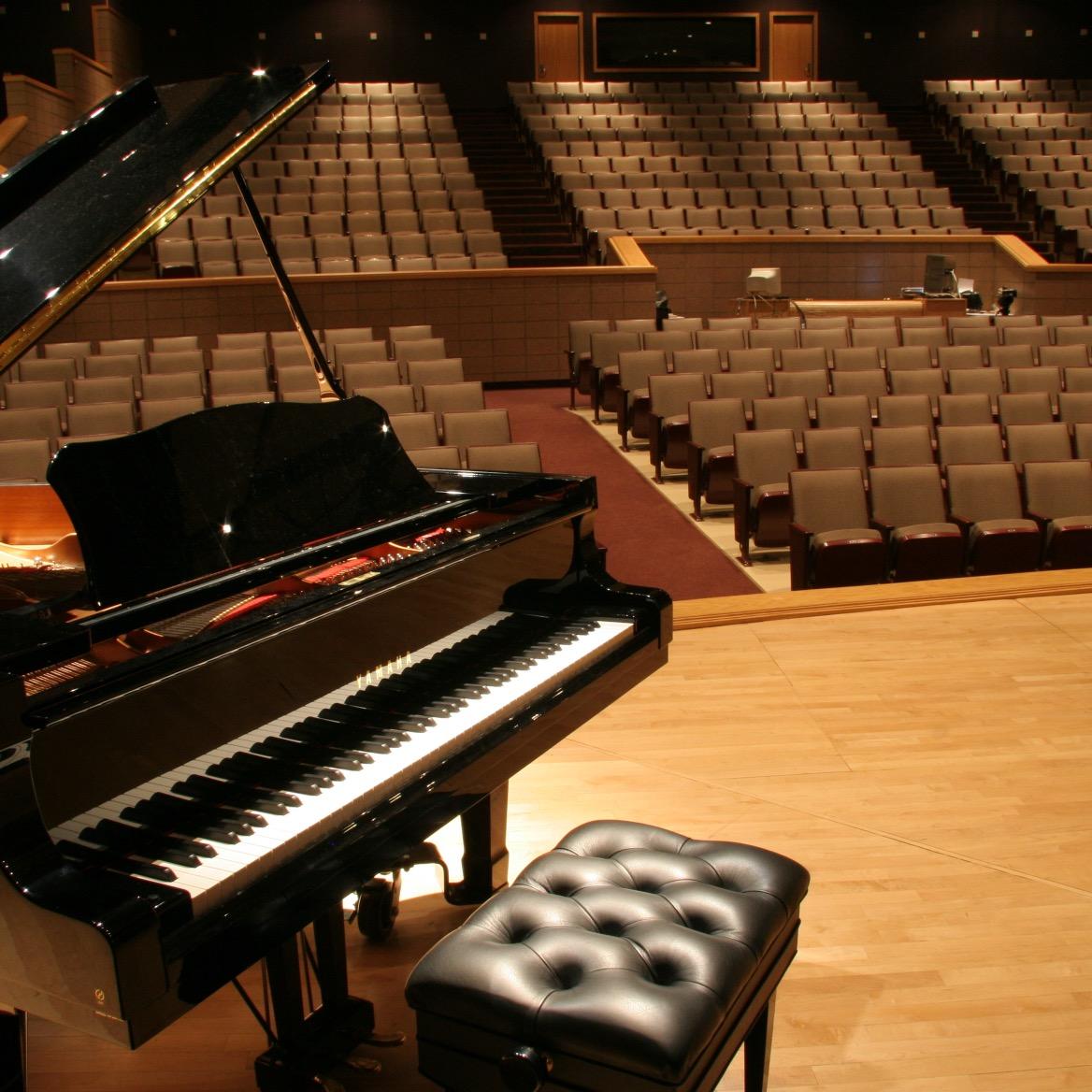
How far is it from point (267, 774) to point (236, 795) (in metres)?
0.05

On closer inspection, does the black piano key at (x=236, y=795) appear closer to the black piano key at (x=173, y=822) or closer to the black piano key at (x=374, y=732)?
the black piano key at (x=173, y=822)

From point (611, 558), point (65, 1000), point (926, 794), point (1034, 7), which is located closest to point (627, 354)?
point (611, 558)

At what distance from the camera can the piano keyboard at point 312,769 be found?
111cm

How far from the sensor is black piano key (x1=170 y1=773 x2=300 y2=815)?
120cm

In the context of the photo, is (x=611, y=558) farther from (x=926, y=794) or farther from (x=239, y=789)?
(x=239, y=789)

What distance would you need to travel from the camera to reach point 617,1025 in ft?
3.60

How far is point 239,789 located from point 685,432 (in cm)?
426

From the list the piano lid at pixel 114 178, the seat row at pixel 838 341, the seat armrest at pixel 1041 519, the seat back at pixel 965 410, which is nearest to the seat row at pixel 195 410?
the seat row at pixel 838 341

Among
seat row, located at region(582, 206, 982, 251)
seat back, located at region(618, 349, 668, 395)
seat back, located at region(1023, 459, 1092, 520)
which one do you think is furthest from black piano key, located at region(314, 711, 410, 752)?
seat row, located at region(582, 206, 982, 251)

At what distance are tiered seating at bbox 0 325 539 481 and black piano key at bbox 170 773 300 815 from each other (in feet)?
9.00

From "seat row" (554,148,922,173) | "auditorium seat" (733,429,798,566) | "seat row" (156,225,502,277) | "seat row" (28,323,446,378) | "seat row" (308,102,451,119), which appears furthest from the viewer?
"seat row" (308,102,451,119)

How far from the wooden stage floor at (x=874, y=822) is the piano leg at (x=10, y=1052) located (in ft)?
1.05

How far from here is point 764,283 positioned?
313 inches

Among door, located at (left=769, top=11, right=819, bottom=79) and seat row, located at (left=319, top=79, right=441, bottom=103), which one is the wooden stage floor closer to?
seat row, located at (left=319, top=79, right=441, bottom=103)
